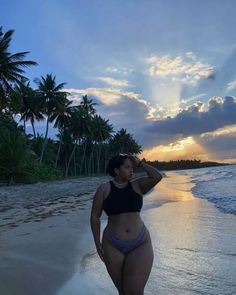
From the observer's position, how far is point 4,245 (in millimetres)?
7551

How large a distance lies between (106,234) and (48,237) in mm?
5250

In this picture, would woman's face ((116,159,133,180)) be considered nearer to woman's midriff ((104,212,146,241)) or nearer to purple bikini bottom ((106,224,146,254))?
woman's midriff ((104,212,146,241))

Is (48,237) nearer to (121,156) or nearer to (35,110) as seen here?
(121,156)

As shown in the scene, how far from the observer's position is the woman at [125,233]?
3348 mm

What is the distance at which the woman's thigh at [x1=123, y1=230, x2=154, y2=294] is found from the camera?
10.9ft

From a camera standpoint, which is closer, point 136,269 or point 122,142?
point 136,269

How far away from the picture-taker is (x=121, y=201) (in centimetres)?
344

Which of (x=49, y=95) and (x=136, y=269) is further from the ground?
(x=49, y=95)

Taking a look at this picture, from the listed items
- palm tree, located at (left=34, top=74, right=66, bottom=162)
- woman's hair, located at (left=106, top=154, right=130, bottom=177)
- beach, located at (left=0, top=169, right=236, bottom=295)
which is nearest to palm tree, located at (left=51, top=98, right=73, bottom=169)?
palm tree, located at (left=34, top=74, right=66, bottom=162)

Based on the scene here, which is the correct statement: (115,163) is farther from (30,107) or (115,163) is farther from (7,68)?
(30,107)

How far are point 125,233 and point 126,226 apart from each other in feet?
0.19

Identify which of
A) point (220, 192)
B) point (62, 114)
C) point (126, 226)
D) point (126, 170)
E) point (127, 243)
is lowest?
point (127, 243)

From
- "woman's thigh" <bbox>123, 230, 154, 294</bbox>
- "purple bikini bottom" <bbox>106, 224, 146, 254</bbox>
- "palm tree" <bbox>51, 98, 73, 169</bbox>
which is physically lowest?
"woman's thigh" <bbox>123, 230, 154, 294</bbox>

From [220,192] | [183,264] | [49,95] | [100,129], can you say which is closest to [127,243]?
[183,264]
